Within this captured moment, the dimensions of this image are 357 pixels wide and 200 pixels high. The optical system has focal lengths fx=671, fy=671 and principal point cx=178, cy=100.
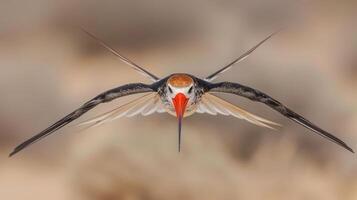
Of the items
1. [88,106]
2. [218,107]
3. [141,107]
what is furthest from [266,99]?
[88,106]

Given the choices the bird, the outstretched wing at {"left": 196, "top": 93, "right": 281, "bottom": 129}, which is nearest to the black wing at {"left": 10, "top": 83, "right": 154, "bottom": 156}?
the bird

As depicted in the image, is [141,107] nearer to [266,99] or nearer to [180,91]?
[180,91]

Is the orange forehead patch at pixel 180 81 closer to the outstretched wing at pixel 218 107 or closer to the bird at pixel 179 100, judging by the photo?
the bird at pixel 179 100

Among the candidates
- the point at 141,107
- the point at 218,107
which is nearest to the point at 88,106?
the point at 141,107

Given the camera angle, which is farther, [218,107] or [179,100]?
[218,107]

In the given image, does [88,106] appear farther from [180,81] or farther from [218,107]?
[218,107]
